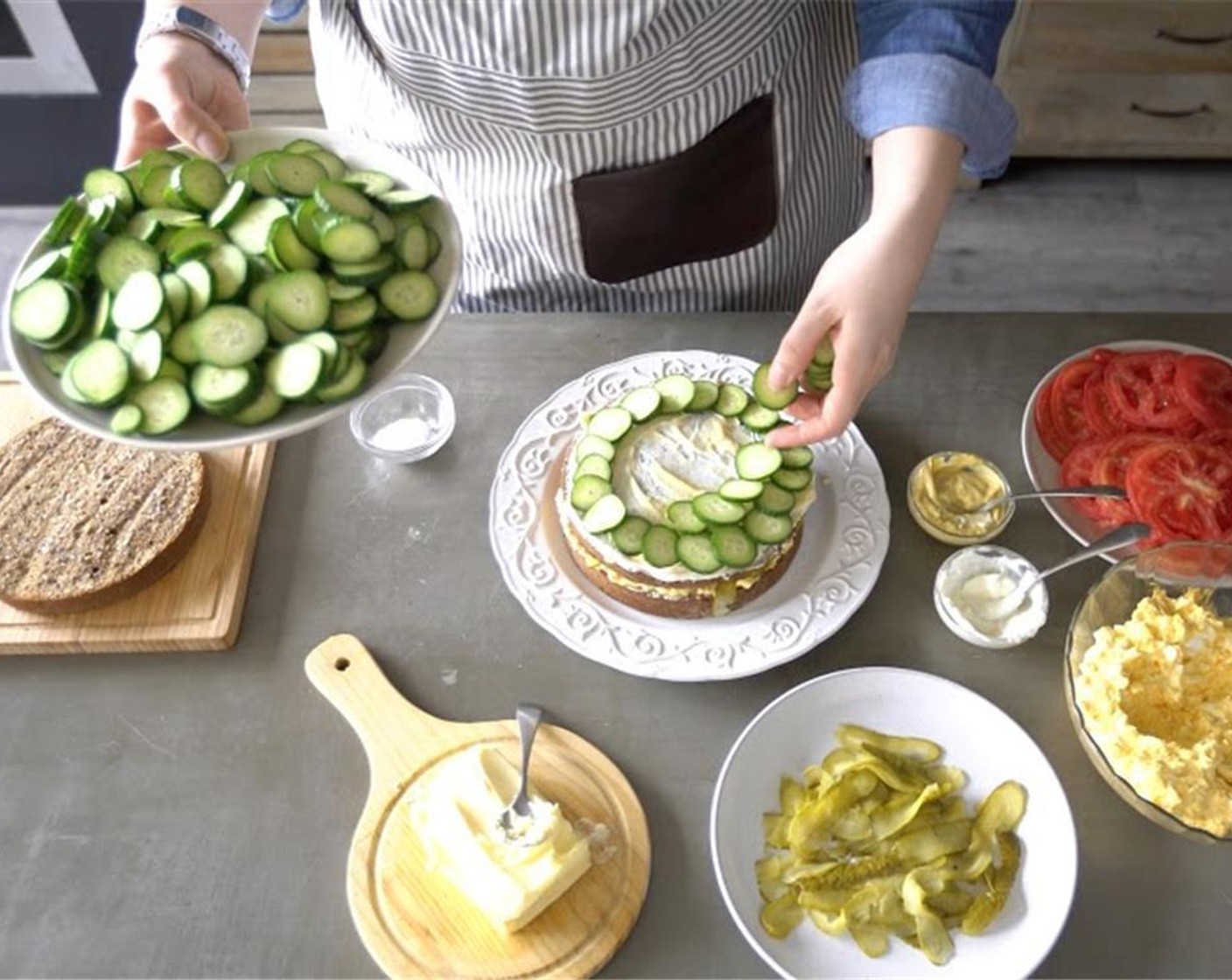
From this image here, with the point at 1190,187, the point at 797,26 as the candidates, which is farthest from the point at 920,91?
the point at 1190,187

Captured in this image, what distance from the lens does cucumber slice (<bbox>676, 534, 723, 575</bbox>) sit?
1695mm

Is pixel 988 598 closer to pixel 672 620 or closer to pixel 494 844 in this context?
pixel 672 620

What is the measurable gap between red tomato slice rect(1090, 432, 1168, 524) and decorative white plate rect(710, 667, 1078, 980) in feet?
1.43

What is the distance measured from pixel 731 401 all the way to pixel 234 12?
111 cm

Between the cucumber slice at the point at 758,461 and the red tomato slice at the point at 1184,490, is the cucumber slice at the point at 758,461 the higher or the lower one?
the higher one

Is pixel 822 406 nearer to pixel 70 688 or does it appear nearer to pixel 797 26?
pixel 797 26

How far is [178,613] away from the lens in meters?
1.80

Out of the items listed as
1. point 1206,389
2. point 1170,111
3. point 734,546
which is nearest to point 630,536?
point 734,546

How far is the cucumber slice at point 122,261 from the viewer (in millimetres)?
1536

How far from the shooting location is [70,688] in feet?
5.85

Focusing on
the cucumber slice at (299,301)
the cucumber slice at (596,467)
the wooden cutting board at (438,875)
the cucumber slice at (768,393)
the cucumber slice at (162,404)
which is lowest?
the wooden cutting board at (438,875)

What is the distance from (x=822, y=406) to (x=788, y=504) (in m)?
0.17

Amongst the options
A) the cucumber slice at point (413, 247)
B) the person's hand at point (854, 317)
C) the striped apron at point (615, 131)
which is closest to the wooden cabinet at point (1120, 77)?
the striped apron at point (615, 131)

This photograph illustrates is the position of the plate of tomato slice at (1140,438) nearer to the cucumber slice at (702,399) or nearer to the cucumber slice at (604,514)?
the cucumber slice at (702,399)
